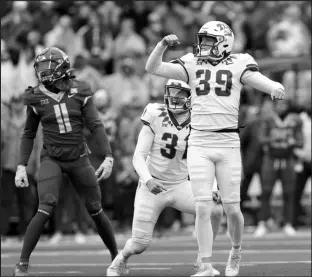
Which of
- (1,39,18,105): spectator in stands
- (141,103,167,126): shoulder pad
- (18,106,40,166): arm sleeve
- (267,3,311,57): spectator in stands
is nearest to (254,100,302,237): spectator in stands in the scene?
(267,3,311,57): spectator in stands

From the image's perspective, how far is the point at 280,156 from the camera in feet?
54.5

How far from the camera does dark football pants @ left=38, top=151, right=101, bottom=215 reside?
34.2ft

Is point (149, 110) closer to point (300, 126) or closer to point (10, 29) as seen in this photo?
point (300, 126)

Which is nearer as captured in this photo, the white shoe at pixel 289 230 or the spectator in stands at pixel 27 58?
the white shoe at pixel 289 230

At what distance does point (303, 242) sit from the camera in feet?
49.6

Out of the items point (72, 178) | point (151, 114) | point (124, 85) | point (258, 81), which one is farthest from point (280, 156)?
point (258, 81)

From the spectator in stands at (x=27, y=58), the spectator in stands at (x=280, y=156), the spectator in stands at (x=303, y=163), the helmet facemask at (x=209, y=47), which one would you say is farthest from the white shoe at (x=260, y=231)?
the helmet facemask at (x=209, y=47)

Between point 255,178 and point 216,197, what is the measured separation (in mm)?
7207

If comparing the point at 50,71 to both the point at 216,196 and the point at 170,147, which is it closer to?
the point at 170,147

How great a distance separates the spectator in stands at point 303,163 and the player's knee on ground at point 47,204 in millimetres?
6988

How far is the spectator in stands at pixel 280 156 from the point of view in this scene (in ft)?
54.1

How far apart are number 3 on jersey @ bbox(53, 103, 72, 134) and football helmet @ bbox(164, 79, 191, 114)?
3.11ft

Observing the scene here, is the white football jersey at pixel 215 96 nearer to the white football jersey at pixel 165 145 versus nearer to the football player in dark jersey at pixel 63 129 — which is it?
the white football jersey at pixel 165 145

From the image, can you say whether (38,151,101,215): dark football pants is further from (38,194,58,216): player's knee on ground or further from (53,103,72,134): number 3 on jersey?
(53,103,72,134): number 3 on jersey
